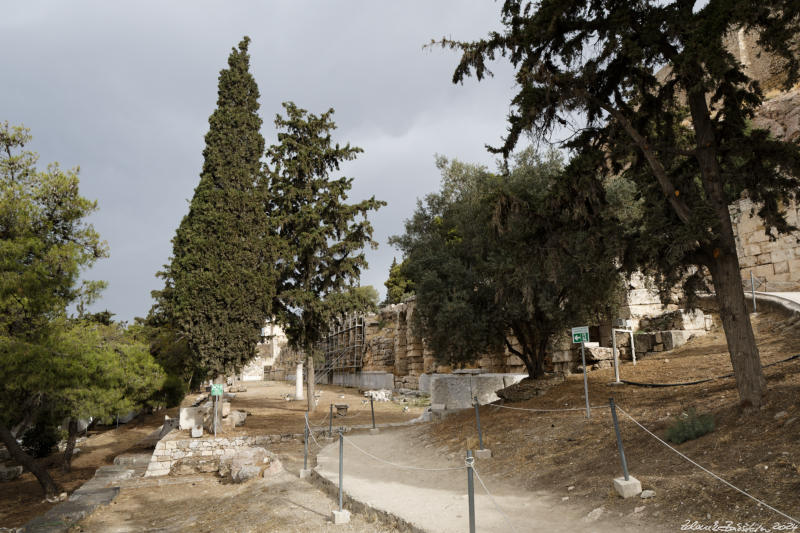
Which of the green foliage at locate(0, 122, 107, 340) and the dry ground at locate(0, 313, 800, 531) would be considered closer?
the dry ground at locate(0, 313, 800, 531)

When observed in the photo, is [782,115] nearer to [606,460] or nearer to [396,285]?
[606,460]

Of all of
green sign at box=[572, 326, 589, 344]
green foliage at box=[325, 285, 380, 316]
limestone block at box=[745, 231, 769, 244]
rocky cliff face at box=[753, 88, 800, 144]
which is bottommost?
green sign at box=[572, 326, 589, 344]

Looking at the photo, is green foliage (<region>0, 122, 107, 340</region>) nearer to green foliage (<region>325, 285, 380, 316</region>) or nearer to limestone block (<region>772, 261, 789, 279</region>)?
green foliage (<region>325, 285, 380, 316</region>)

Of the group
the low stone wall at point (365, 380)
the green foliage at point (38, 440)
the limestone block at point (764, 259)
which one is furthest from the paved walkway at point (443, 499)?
the low stone wall at point (365, 380)

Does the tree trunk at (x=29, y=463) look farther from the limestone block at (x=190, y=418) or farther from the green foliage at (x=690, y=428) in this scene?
the green foliage at (x=690, y=428)

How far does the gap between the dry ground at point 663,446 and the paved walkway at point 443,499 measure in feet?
1.06

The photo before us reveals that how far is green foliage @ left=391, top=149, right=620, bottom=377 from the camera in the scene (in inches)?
352

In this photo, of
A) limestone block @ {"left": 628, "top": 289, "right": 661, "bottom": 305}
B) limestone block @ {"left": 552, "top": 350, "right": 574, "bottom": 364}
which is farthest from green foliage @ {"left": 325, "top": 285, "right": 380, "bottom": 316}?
limestone block @ {"left": 628, "top": 289, "right": 661, "bottom": 305}

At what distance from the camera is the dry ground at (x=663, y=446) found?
16.0 feet

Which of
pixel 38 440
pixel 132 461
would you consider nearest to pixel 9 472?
pixel 38 440

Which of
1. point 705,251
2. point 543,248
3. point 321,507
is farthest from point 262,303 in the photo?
point 705,251

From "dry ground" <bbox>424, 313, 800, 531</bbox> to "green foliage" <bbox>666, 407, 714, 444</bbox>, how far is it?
0.37ft

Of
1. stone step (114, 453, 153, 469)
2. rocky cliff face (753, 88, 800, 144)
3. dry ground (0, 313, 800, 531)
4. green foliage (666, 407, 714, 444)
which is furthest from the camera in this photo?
rocky cliff face (753, 88, 800, 144)

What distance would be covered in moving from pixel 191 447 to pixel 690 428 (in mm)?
12531
